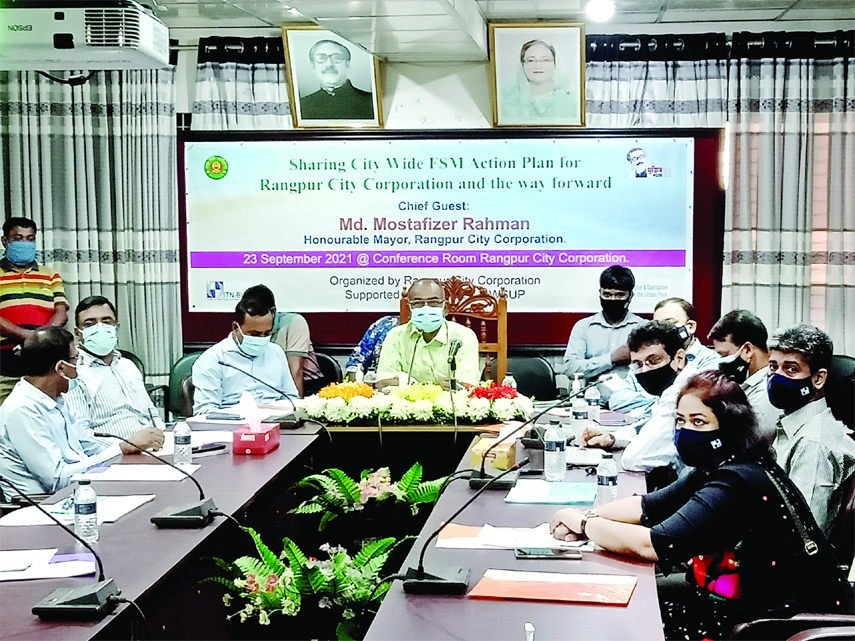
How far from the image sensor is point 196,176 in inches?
248

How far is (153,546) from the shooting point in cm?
260

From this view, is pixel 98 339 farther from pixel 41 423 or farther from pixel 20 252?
pixel 20 252

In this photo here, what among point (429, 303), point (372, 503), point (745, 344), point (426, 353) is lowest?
point (372, 503)

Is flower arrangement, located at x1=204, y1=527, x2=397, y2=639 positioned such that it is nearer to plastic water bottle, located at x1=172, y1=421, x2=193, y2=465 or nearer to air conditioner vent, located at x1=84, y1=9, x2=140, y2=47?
plastic water bottle, located at x1=172, y1=421, x2=193, y2=465

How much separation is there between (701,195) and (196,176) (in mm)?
3144

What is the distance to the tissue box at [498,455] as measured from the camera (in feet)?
11.1

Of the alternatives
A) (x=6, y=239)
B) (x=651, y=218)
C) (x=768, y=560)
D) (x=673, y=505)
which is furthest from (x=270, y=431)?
(x=651, y=218)

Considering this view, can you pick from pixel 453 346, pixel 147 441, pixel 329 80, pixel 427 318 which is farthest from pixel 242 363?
pixel 329 80

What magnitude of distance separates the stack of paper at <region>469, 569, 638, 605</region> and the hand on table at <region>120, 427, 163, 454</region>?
6.25 feet

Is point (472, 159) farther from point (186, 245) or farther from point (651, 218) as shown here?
point (186, 245)

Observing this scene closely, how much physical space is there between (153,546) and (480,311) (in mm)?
3525

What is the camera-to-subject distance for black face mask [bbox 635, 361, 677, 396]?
12.5 ft

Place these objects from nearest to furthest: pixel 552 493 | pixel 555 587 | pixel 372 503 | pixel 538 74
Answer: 1. pixel 555 587
2. pixel 552 493
3. pixel 372 503
4. pixel 538 74

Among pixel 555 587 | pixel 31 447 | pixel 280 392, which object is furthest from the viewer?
pixel 280 392
